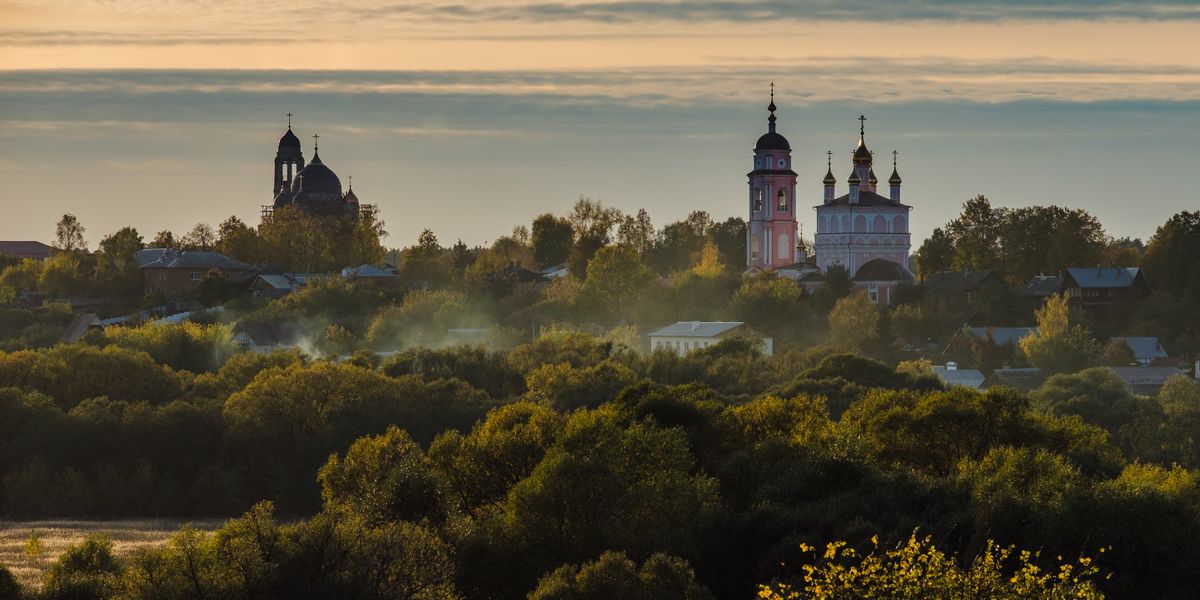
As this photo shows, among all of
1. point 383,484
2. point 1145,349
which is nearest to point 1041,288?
point 1145,349

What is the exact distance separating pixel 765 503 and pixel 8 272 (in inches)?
3577

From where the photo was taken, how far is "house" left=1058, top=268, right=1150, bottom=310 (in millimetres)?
95125

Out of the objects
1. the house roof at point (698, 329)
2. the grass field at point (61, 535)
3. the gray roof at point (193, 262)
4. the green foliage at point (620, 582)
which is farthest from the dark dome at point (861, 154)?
the green foliage at point (620, 582)

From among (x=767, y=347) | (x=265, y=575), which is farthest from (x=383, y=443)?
(x=767, y=347)

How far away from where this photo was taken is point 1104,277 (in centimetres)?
9669

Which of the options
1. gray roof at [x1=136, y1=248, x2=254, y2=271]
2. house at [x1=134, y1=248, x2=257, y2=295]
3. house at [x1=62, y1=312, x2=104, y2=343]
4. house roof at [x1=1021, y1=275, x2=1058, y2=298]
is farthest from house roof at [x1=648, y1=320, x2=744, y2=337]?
gray roof at [x1=136, y1=248, x2=254, y2=271]

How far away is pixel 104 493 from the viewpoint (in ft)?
181

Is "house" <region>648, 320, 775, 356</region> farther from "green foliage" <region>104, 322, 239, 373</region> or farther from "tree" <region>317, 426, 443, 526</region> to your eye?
"tree" <region>317, 426, 443, 526</region>

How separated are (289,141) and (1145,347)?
73.5 metres

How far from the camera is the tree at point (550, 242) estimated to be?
13175 cm

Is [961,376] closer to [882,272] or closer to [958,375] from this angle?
[958,375]

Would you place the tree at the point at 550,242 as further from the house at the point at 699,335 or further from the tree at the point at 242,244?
the house at the point at 699,335

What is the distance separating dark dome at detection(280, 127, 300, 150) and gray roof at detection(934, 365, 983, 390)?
71.3 m

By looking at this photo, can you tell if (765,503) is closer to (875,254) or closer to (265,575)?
(265,575)
